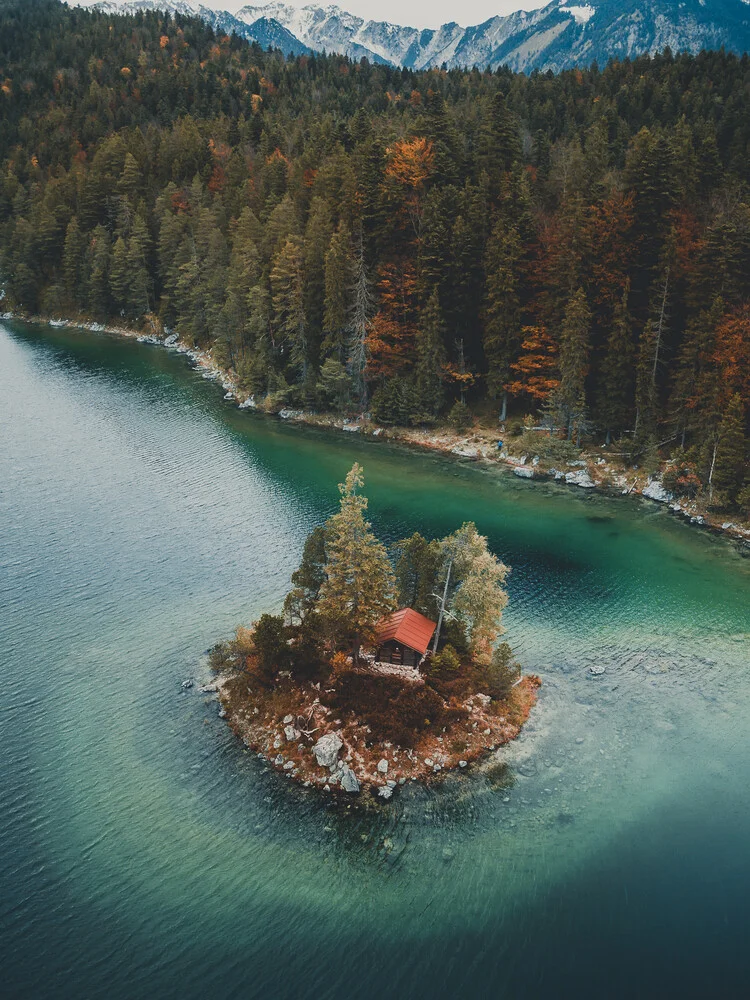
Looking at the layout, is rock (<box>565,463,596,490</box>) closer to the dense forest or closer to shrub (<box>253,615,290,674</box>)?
the dense forest

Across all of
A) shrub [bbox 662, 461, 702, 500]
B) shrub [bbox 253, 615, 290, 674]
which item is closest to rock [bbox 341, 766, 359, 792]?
shrub [bbox 253, 615, 290, 674]

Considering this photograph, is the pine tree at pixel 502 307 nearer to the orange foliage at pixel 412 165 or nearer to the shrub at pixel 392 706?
the orange foliage at pixel 412 165

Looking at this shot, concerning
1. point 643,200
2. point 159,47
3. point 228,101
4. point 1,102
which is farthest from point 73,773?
point 159,47

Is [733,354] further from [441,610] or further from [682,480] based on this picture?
[441,610]

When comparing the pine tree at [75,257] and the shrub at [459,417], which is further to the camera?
the pine tree at [75,257]

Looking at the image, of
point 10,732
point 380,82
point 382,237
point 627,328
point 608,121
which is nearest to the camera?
point 10,732

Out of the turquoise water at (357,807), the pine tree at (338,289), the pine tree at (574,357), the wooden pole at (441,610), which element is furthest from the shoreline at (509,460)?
the wooden pole at (441,610)

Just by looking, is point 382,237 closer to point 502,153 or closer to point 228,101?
point 502,153
